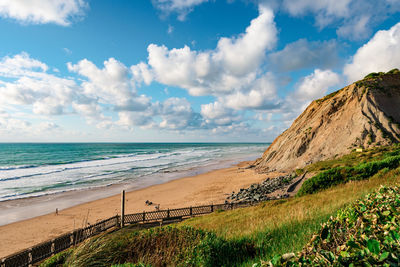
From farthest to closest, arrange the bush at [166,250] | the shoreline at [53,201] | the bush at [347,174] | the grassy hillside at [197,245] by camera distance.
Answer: the shoreline at [53,201]
the bush at [347,174]
the bush at [166,250]
the grassy hillside at [197,245]

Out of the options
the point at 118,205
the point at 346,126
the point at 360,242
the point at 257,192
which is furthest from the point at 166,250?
the point at 346,126

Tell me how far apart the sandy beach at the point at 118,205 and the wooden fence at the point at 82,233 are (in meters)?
1.09

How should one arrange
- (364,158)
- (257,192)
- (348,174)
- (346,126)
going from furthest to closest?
(346,126), (257,192), (364,158), (348,174)

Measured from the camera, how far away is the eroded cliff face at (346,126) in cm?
3231

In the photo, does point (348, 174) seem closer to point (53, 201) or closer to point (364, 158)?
point (364, 158)

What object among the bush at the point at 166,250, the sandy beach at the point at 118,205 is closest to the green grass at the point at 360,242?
the bush at the point at 166,250

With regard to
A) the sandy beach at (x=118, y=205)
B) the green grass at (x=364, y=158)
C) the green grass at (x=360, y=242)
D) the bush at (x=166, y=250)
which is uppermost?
the green grass at (x=360, y=242)

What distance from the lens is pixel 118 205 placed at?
27.1 meters

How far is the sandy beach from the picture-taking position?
19172 mm

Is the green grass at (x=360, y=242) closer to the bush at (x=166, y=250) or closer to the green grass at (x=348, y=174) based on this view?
the bush at (x=166, y=250)

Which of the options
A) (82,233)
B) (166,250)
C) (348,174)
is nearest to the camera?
(166,250)

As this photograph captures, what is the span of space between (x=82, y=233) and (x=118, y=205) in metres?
12.7

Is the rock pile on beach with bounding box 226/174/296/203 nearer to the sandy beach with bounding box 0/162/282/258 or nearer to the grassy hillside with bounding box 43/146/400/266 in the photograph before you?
the sandy beach with bounding box 0/162/282/258

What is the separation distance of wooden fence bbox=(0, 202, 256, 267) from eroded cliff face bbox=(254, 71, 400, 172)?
67.8ft
